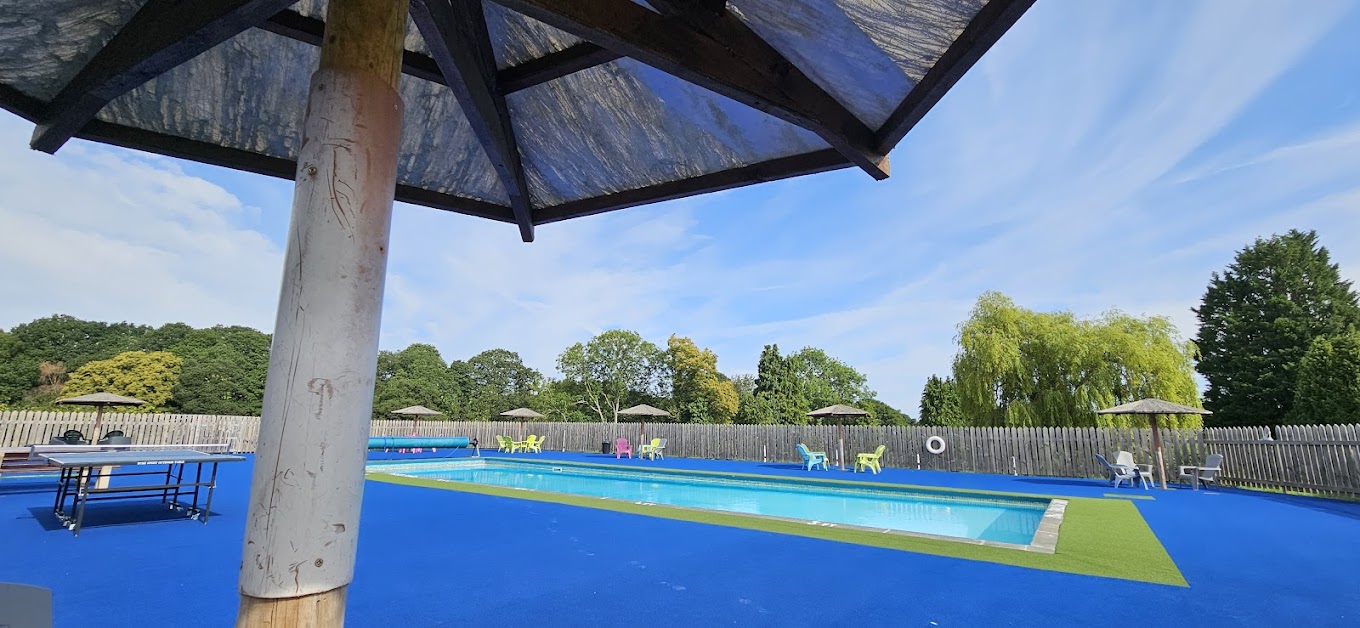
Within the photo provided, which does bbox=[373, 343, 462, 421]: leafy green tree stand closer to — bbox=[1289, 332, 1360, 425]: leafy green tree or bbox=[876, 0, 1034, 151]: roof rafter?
bbox=[876, 0, 1034, 151]: roof rafter

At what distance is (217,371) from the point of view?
104 feet

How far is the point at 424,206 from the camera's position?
369 centimetres

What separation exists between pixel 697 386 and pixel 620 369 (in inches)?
223

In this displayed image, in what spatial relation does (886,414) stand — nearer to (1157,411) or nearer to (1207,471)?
(1207,471)

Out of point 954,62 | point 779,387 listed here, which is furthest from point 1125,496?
point 779,387

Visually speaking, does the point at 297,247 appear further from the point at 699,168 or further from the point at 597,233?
the point at 597,233

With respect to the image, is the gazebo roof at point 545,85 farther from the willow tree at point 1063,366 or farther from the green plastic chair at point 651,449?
the willow tree at point 1063,366

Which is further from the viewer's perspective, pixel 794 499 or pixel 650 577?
pixel 794 499

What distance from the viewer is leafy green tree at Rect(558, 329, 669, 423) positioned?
39312mm

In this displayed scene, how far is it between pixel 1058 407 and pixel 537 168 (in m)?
18.3

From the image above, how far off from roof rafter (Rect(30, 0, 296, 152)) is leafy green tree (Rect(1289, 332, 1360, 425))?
23.6 meters

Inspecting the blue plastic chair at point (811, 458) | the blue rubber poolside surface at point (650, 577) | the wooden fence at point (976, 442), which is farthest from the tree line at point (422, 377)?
the blue rubber poolside surface at point (650, 577)

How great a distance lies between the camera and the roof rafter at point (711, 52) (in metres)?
1.92

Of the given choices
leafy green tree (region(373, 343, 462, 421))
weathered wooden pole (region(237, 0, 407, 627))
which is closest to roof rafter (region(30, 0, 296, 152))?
weathered wooden pole (region(237, 0, 407, 627))
